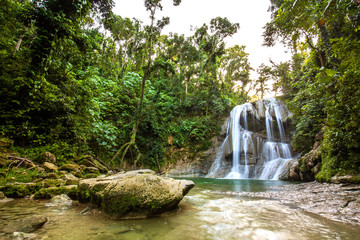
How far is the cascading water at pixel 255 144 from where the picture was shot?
12.3 m

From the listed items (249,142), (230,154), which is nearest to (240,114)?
(249,142)

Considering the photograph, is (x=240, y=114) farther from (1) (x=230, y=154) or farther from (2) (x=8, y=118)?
(2) (x=8, y=118)

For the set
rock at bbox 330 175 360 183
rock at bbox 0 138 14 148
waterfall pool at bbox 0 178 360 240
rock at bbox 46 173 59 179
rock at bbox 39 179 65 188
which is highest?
rock at bbox 0 138 14 148

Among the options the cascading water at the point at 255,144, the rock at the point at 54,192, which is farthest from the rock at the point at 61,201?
the cascading water at the point at 255,144

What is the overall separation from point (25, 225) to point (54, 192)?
5.20ft

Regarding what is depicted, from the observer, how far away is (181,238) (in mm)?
1632

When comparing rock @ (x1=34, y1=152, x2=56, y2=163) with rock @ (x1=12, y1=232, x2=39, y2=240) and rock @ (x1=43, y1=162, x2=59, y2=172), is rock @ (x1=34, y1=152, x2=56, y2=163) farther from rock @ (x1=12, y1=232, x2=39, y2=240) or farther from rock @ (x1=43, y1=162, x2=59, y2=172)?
rock @ (x1=12, y1=232, x2=39, y2=240)

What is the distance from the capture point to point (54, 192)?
9.60ft

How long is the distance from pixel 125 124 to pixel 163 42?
15239 millimetres

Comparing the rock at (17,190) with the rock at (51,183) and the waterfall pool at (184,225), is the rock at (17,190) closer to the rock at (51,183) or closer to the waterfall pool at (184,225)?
the rock at (51,183)

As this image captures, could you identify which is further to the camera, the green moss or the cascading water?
the cascading water

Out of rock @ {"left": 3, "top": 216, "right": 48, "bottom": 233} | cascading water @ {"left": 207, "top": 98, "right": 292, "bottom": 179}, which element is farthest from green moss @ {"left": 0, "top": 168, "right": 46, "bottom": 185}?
cascading water @ {"left": 207, "top": 98, "right": 292, "bottom": 179}

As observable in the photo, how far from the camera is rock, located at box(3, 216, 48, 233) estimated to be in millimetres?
1516

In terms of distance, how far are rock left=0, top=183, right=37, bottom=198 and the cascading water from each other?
11.8 m
